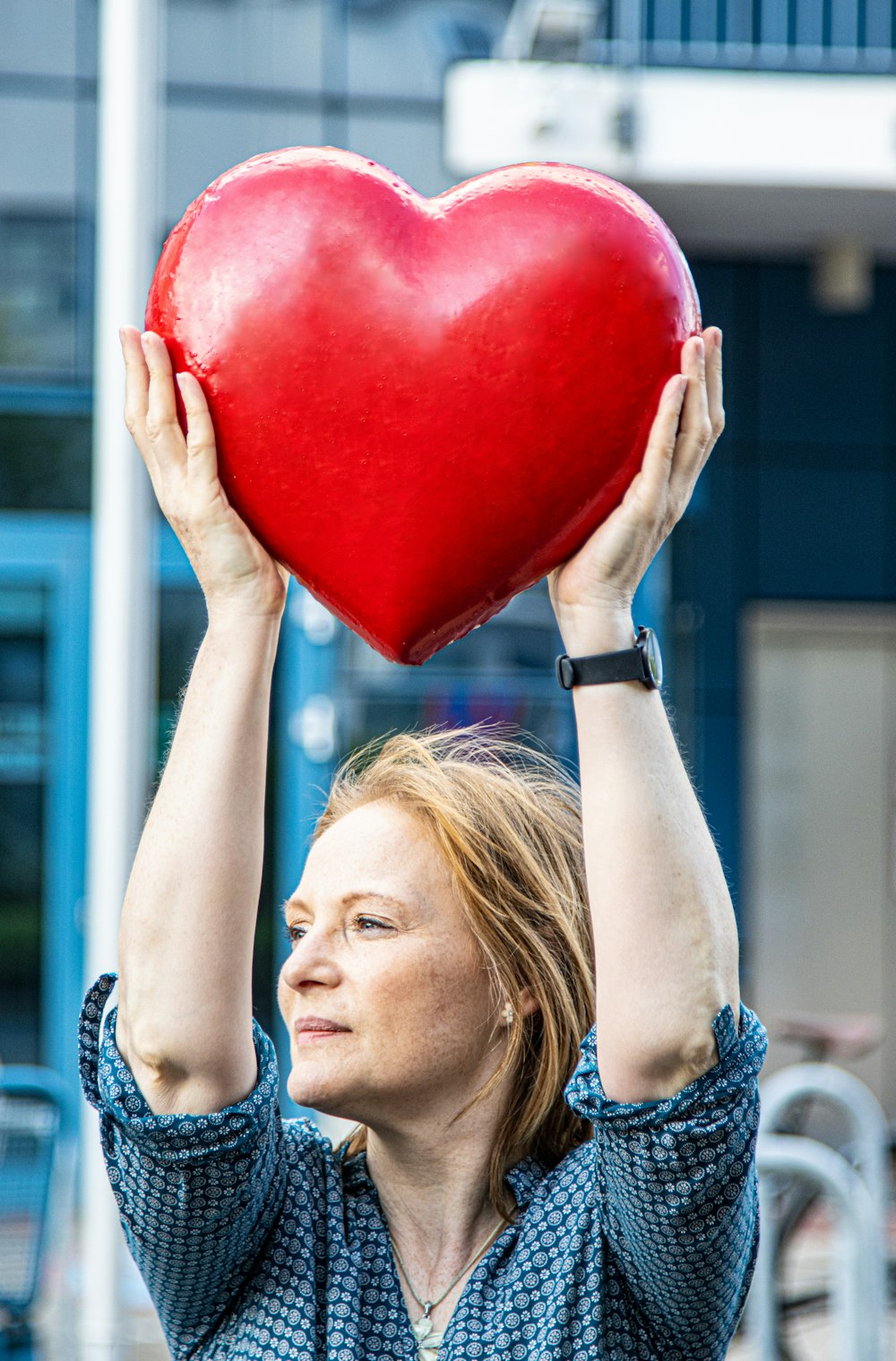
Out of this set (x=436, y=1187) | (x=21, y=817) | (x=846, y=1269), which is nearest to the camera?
(x=436, y=1187)

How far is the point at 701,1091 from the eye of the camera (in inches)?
51.9

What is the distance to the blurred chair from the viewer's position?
384 centimetres

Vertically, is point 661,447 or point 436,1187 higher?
point 661,447

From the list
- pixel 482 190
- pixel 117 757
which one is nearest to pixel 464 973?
pixel 482 190

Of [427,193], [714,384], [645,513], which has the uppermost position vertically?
[427,193]

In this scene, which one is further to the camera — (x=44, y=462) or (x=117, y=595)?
(x=44, y=462)

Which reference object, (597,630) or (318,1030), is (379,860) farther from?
(597,630)

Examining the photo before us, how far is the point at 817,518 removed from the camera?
843 cm

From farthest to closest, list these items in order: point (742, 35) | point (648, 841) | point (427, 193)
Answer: point (742, 35)
point (427, 193)
point (648, 841)

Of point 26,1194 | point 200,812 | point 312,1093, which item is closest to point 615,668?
point 200,812

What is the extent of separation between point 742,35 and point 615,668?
726 centimetres

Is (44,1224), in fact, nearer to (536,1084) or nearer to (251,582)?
(536,1084)

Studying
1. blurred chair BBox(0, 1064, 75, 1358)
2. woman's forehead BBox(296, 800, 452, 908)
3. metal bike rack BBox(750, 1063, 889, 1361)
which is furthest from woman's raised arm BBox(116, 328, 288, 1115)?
blurred chair BBox(0, 1064, 75, 1358)

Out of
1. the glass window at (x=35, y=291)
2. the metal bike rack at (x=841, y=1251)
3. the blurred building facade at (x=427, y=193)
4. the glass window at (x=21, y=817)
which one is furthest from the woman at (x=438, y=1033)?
the glass window at (x=35, y=291)
